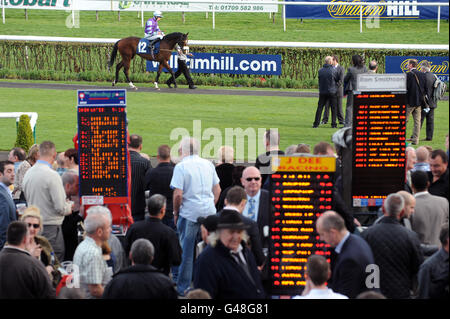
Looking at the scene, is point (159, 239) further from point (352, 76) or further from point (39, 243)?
point (352, 76)

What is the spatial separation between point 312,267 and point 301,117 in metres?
13.7

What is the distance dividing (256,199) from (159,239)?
1.12 m

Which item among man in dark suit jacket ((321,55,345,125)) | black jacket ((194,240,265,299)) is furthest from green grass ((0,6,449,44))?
black jacket ((194,240,265,299))

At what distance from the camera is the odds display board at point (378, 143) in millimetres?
9180

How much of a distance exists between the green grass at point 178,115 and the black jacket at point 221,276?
959cm

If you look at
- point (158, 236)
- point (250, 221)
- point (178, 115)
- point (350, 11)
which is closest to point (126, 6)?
point (350, 11)

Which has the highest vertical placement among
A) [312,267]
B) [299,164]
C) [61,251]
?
[299,164]

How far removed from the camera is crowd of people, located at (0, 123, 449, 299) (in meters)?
6.20

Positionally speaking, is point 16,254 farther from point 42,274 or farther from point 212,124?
point 212,124

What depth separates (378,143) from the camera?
923 cm

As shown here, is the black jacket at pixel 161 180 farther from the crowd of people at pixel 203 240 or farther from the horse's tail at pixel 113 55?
the horse's tail at pixel 113 55

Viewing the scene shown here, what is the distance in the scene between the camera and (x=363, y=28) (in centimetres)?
3291

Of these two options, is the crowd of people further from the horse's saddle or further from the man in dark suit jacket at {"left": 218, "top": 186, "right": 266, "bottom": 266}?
the horse's saddle
